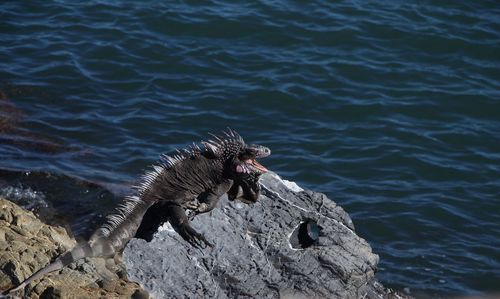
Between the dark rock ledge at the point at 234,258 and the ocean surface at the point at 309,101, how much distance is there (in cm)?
236

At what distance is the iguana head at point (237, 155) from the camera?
793 cm

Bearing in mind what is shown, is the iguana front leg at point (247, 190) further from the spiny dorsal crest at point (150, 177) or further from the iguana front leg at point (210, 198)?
the spiny dorsal crest at point (150, 177)

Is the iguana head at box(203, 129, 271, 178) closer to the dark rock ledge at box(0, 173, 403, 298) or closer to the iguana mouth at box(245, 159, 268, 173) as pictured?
the iguana mouth at box(245, 159, 268, 173)

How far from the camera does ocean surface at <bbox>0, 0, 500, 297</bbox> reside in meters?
11.2

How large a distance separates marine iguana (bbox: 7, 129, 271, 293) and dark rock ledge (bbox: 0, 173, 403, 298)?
12 cm

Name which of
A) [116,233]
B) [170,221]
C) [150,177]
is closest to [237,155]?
[150,177]

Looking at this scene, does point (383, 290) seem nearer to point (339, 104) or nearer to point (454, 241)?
point (454, 241)

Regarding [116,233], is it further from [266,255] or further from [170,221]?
[266,255]

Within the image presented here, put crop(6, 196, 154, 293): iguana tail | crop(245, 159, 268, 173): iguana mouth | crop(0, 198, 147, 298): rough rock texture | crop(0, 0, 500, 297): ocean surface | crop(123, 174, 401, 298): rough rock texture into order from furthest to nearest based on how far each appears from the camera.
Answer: crop(0, 0, 500, 297): ocean surface
crop(245, 159, 268, 173): iguana mouth
crop(6, 196, 154, 293): iguana tail
crop(123, 174, 401, 298): rough rock texture
crop(0, 198, 147, 298): rough rock texture

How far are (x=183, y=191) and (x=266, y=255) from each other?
0.99 m

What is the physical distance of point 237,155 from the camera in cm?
809

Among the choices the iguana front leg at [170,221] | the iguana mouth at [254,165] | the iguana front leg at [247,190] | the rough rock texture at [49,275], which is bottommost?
the rough rock texture at [49,275]

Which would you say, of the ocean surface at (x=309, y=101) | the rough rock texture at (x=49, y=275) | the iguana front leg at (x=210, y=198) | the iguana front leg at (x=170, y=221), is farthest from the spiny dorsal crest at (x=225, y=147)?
the ocean surface at (x=309, y=101)

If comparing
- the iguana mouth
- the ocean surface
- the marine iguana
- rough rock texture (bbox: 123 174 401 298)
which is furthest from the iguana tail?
the ocean surface
